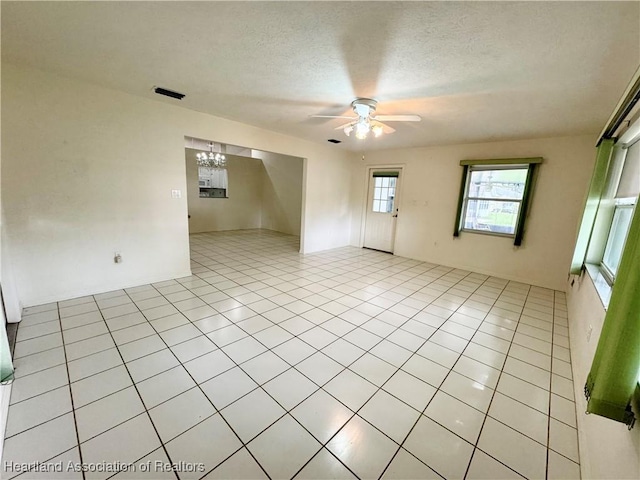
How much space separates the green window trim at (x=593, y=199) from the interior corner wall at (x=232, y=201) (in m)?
7.83

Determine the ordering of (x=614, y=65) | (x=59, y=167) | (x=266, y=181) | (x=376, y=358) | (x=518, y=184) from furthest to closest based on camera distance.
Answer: (x=266, y=181) → (x=518, y=184) → (x=59, y=167) → (x=376, y=358) → (x=614, y=65)

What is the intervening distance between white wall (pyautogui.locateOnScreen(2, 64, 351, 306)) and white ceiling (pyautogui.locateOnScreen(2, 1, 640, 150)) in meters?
0.33

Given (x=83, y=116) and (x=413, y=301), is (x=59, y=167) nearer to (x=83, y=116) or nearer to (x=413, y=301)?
(x=83, y=116)

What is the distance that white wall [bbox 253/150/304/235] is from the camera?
767 cm

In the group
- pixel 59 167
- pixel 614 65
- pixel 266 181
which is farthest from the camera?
pixel 266 181

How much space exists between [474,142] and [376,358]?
14.0 feet

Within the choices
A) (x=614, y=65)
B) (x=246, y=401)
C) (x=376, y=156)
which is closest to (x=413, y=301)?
(x=246, y=401)

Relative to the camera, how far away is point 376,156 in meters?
5.91

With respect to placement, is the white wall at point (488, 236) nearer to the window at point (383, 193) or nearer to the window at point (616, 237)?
the window at point (383, 193)

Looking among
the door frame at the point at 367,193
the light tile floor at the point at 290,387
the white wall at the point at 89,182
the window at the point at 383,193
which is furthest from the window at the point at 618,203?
the white wall at the point at 89,182

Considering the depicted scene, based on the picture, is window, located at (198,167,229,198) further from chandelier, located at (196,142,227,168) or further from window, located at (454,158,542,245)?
window, located at (454,158,542,245)

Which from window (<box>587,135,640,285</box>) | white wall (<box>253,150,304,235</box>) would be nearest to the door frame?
white wall (<box>253,150,304,235</box>)

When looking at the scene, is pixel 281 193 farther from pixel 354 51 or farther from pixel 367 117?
pixel 354 51

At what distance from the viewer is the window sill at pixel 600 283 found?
184cm
